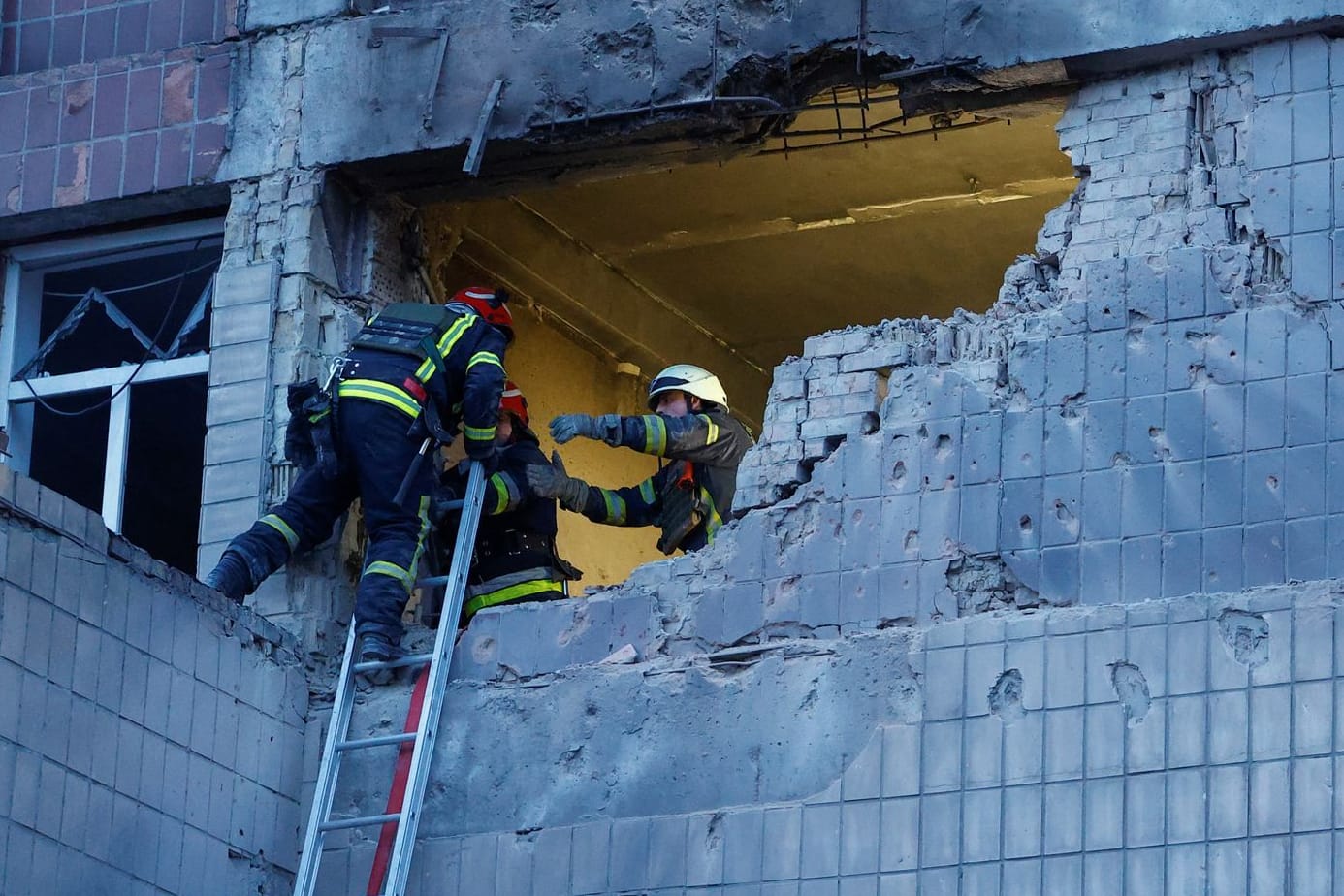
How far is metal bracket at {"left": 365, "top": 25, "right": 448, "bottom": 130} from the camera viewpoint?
10.6 metres

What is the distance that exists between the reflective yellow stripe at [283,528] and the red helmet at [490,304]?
125cm

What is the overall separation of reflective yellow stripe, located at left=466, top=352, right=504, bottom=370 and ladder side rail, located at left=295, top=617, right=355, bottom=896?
1100 millimetres

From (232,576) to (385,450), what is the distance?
2.47ft

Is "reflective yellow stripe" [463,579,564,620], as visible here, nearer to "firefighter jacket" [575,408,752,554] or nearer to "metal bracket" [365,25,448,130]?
"firefighter jacket" [575,408,752,554]

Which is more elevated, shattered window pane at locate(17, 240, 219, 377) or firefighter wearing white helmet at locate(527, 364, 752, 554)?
shattered window pane at locate(17, 240, 219, 377)

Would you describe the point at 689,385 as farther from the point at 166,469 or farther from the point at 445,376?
the point at 166,469

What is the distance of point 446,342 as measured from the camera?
10.2 m

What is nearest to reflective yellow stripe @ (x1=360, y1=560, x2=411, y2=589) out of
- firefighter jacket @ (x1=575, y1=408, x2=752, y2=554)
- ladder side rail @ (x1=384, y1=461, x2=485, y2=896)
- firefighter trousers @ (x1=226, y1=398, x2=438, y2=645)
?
firefighter trousers @ (x1=226, y1=398, x2=438, y2=645)

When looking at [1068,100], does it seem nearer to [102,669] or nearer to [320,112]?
[320,112]

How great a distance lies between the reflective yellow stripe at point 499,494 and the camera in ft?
34.4

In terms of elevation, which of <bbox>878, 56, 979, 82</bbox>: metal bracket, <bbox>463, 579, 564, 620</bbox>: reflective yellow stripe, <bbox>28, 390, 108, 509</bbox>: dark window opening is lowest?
<bbox>463, 579, 564, 620</bbox>: reflective yellow stripe

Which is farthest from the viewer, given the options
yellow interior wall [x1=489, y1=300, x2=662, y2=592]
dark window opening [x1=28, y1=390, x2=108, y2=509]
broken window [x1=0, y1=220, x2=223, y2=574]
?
yellow interior wall [x1=489, y1=300, x2=662, y2=592]

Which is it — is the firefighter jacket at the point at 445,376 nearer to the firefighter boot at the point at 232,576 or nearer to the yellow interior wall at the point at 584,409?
the firefighter boot at the point at 232,576

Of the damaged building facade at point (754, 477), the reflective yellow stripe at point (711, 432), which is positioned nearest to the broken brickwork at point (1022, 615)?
the damaged building facade at point (754, 477)
